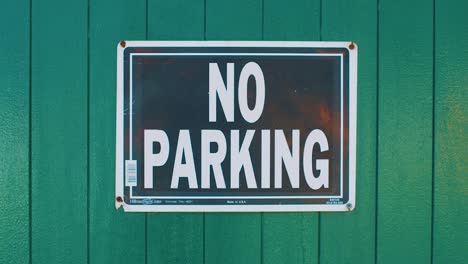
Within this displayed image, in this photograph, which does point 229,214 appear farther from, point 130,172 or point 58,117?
point 58,117

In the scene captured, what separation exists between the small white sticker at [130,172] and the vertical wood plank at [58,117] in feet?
0.34

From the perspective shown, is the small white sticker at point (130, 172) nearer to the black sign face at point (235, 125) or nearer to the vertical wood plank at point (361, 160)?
the black sign face at point (235, 125)

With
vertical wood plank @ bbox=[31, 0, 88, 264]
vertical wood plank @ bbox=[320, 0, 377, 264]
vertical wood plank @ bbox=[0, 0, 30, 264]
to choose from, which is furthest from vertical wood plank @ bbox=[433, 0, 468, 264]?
vertical wood plank @ bbox=[0, 0, 30, 264]

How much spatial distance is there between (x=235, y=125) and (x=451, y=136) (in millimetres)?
538

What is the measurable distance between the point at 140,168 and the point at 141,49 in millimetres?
291

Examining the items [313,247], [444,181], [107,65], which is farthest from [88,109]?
[444,181]

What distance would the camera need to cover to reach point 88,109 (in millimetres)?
1014

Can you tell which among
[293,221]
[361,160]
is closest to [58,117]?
Result: [293,221]

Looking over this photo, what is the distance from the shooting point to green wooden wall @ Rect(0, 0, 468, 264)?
101 cm

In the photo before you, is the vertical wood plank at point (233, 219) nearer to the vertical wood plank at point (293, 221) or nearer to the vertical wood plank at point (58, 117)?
the vertical wood plank at point (293, 221)

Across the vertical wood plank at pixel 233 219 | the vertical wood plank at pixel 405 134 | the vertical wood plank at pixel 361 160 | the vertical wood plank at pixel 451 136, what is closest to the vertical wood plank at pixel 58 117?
the vertical wood plank at pixel 233 219

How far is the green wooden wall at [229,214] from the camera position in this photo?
1.01 metres

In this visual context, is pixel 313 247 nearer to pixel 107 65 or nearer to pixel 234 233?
pixel 234 233

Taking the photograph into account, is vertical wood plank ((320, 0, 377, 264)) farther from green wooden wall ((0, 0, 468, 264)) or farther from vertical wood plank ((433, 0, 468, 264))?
vertical wood plank ((433, 0, 468, 264))
